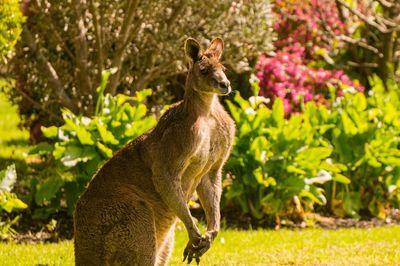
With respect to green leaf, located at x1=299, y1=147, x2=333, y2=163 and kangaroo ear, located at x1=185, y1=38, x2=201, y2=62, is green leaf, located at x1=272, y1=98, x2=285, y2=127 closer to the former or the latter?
green leaf, located at x1=299, y1=147, x2=333, y2=163

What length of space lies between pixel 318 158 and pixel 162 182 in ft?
12.9

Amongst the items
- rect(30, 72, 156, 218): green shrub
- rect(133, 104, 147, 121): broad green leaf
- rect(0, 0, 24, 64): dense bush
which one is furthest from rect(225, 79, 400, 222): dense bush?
rect(0, 0, 24, 64): dense bush

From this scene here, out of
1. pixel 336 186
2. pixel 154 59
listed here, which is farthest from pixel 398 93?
pixel 154 59

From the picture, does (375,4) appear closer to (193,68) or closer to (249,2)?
(249,2)

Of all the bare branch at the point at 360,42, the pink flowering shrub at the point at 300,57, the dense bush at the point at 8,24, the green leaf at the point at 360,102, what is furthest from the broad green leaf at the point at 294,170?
the bare branch at the point at 360,42

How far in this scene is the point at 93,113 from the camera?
31.6 feet

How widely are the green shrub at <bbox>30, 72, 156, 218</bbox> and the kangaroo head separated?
3009 mm

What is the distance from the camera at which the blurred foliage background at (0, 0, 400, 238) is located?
8445 millimetres

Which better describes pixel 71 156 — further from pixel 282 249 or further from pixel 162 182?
pixel 162 182

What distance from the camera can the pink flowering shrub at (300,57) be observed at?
11297mm

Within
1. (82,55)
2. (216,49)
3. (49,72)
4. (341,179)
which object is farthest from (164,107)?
(216,49)

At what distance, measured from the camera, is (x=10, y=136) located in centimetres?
1432

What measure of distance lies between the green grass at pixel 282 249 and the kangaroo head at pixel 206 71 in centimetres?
230

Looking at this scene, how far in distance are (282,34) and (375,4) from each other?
2.83 m
